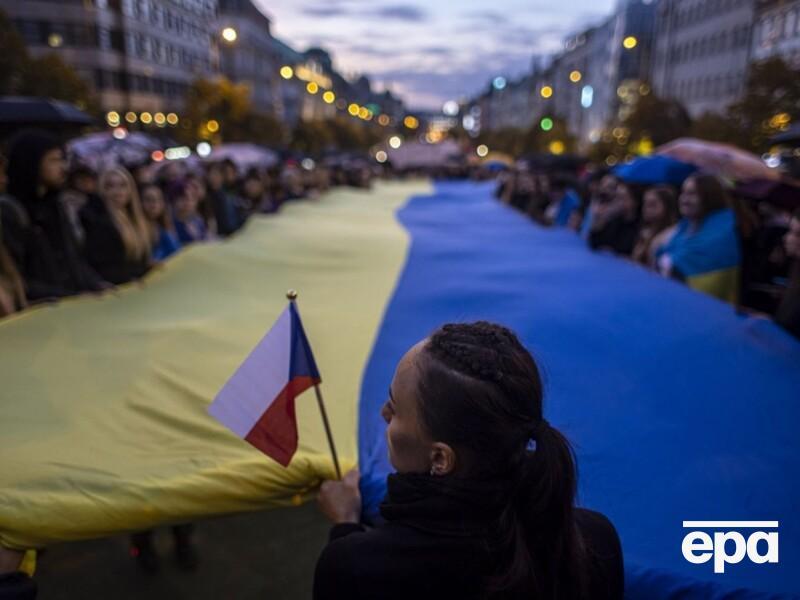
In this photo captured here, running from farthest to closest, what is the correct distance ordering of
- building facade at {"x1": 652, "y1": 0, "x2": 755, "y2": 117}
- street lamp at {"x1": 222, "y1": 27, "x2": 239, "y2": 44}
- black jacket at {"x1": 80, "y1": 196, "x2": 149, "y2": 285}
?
building facade at {"x1": 652, "y1": 0, "x2": 755, "y2": 117} < street lamp at {"x1": 222, "y1": 27, "x2": 239, "y2": 44} < black jacket at {"x1": 80, "y1": 196, "x2": 149, "y2": 285}

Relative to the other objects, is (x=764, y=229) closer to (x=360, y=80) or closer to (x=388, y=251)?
(x=388, y=251)

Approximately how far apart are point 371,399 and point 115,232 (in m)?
2.54

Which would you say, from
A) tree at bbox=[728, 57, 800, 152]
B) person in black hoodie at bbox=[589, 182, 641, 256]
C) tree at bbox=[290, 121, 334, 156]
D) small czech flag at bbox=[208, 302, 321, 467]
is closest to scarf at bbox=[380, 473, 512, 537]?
small czech flag at bbox=[208, 302, 321, 467]

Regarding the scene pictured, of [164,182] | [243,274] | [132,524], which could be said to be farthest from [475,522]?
[164,182]

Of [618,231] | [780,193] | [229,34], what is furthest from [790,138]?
[229,34]

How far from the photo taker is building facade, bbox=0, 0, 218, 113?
8.30m

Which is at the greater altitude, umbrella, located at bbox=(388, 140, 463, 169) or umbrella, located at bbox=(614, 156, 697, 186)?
umbrella, located at bbox=(614, 156, 697, 186)

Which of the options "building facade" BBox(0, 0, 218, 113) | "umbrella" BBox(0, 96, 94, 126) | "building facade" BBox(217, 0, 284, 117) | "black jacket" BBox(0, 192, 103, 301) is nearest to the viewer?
"black jacket" BBox(0, 192, 103, 301)

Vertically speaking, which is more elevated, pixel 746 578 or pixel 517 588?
pixel 517 588

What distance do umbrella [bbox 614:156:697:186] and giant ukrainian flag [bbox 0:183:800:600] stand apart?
2.84 metres

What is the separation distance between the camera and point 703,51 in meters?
42.8

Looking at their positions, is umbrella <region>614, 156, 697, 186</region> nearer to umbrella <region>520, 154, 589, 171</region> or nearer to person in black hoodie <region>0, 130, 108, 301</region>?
person in black hoodie <region>0, 130, 108, 301</region>

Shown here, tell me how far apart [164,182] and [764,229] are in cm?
674

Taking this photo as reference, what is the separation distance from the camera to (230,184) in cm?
880
